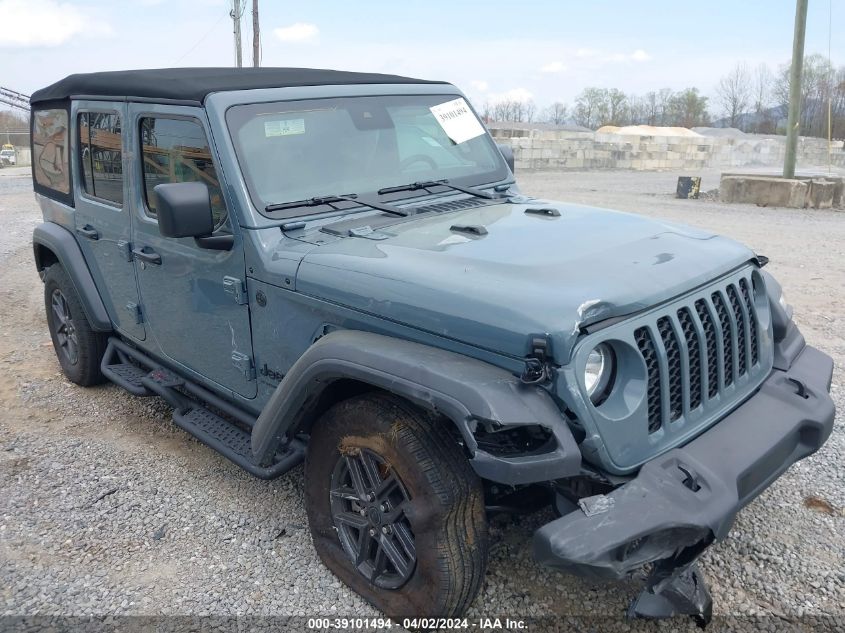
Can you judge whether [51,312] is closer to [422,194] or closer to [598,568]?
[422,194]

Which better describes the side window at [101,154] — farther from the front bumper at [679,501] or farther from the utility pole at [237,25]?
the utility pole at [237,25]

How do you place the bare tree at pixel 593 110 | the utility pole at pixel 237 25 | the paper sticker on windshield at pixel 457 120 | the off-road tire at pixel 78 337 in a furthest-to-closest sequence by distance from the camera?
the bare tree at pixel 593 110 < the utility pole at pixel 237 25 < the off-road tire at pixel 78 337 < the paper sticker on windshield at pixel 457 120

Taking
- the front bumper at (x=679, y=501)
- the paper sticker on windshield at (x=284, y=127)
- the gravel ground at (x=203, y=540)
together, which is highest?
the paper sticker on windshield at (x=284, y=127)

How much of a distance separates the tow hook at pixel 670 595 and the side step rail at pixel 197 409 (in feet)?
4.66

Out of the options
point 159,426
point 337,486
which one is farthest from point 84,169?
point 337,486

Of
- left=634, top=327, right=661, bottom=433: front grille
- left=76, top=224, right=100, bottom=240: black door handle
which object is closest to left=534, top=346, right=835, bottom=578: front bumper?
left=634, top=327, right=661, bottom=433: front grille

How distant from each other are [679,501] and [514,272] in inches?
34.1

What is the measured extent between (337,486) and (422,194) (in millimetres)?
1467

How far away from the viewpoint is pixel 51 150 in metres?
4.68

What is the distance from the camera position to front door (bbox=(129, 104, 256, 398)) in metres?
3.08

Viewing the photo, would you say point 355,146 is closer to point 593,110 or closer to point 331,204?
point 331,204

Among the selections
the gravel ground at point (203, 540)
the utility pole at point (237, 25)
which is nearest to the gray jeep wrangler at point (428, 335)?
the gravel ground at point (203, 540)

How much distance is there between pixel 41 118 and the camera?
15.8 ft

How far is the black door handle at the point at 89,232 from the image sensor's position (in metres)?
4.14
